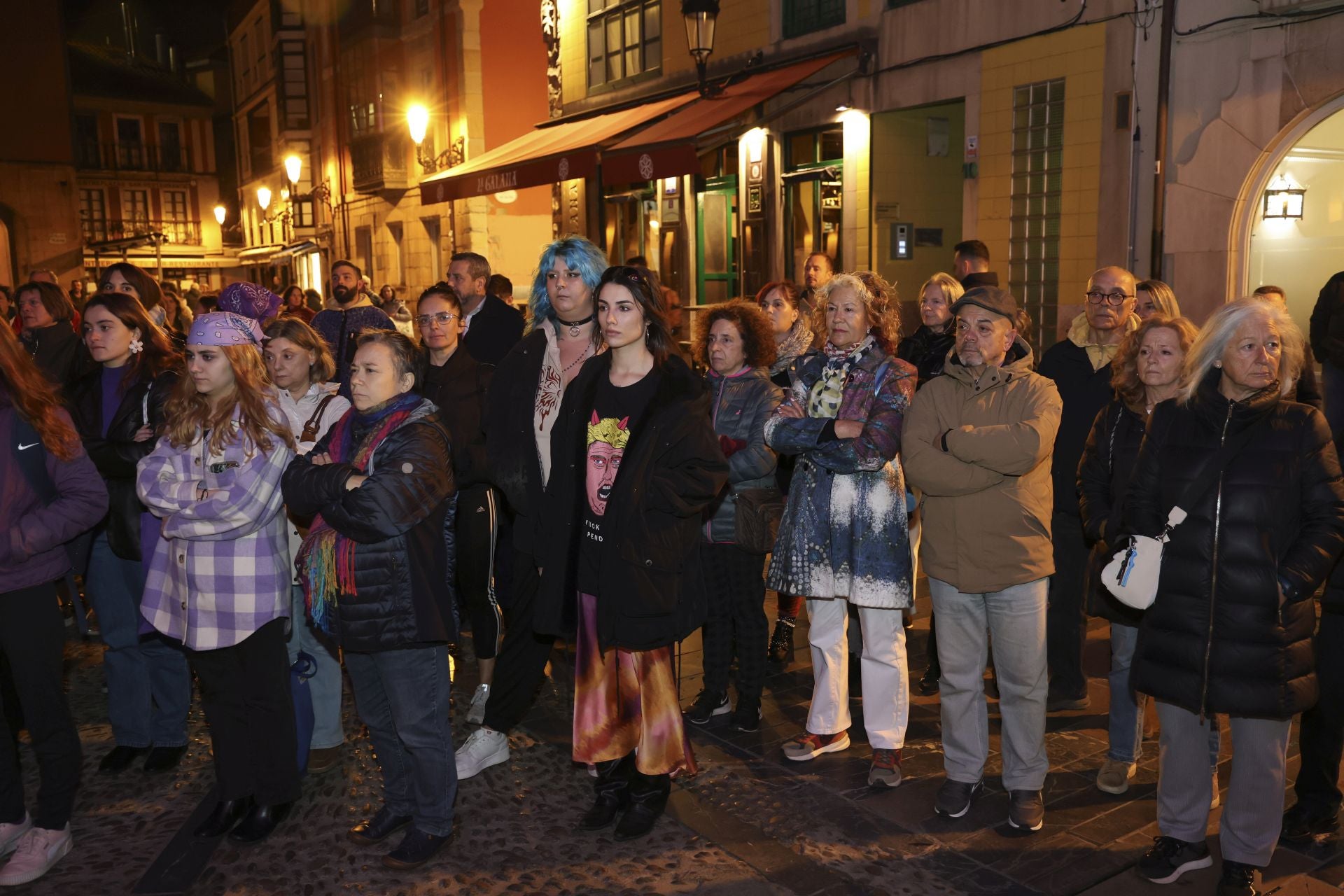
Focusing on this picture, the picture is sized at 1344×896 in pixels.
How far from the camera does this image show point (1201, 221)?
A: 921cm

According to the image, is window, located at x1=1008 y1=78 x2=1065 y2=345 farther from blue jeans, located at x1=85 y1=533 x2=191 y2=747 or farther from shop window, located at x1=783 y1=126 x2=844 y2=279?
blue jeans, located at x1=85 y1=533 x2=191 y2=747

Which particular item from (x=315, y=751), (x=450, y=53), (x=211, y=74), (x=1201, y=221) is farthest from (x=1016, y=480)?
(x=211, y=74)

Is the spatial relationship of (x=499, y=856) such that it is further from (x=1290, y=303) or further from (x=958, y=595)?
(x=1290, y=303)

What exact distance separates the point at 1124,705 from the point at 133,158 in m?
58.7

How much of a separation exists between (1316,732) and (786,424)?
2.41 meters

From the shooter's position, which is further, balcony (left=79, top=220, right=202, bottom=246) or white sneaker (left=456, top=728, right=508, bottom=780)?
balcony (left=79, top=220, right=202, bottom=246)

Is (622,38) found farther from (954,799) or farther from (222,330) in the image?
(954,799)

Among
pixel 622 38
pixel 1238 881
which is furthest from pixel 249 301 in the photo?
pixel 622 38

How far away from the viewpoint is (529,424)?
464 cm

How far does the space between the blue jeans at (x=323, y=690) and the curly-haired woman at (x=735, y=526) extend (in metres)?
1.74

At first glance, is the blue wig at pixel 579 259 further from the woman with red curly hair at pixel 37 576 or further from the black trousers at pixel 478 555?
the woman with red curly hair at pixel 37 576

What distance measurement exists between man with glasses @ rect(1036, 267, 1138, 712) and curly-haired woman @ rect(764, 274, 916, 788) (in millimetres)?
1096

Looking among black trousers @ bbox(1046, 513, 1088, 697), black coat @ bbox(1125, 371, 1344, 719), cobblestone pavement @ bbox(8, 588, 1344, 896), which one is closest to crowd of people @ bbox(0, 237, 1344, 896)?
black coat @ bbox(1125, 371, 1344, 719)

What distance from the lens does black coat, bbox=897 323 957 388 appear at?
5973 mm
